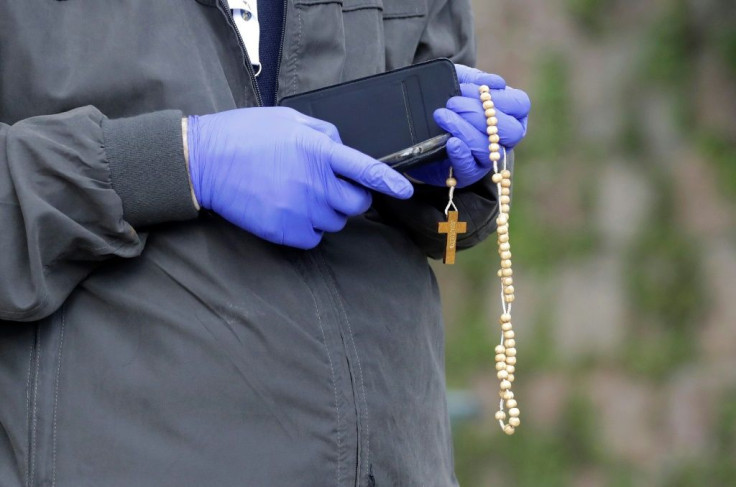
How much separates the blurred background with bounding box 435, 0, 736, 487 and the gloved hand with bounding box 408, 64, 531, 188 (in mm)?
1729

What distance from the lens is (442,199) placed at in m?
1.29

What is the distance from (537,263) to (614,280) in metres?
Answer: 0.23

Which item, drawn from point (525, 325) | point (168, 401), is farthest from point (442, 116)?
point (525, 325)

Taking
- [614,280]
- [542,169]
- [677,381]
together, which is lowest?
[677,381]

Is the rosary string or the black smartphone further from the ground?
the black smartphone

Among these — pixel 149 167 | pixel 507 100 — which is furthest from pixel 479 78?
pixel 149 167

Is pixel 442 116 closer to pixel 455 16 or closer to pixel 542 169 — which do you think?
pixel 455 16

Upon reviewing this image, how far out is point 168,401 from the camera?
40.2 inches

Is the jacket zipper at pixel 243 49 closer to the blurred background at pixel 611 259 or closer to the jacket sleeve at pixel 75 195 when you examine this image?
the jacket sleeve at pixel 75 195

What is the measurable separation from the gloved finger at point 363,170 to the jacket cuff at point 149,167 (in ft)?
0.54

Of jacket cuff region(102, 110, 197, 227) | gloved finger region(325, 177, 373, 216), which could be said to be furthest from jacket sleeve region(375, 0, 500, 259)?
jacket cuff region(102, 110, 197, 227)

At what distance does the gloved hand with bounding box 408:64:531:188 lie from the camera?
1.16 m

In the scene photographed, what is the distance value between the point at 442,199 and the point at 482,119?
0.49 feet

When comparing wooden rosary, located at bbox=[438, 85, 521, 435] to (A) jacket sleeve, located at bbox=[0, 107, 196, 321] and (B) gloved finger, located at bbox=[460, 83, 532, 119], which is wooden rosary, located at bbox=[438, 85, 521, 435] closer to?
(B) gloved finger, located at bbox=[460, 83, 532, 119]
